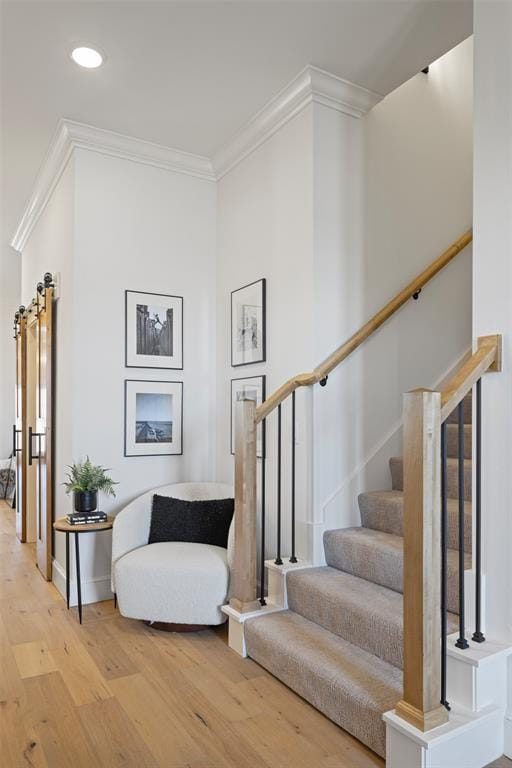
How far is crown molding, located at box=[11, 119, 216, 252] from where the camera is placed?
3.53 metres

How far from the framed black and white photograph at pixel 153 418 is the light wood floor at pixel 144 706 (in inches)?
43.2

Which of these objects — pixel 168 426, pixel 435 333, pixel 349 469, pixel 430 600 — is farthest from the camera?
pixel 168 426

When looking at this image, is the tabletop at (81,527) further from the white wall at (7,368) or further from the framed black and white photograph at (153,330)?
the white wall at (7,368)

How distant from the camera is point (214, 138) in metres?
3.66

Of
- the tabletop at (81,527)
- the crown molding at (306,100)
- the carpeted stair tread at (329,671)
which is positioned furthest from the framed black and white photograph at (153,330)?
the carpeted stair tread at (329,671)

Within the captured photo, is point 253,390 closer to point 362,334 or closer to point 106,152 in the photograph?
point 362,334

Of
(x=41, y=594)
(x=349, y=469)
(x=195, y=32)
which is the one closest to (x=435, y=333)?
(x=349, y=469)

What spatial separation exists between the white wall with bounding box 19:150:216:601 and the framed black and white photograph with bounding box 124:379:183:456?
0.14 feet

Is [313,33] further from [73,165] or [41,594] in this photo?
[41,594]

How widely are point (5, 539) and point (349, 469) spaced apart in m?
3.59

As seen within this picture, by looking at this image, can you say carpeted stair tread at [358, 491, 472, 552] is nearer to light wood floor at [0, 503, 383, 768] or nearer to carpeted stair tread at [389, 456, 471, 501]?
carpeted stair tread at [389, 456, 471, 501]

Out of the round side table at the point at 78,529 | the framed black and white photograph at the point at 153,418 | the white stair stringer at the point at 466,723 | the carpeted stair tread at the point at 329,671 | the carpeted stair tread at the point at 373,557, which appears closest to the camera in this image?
the white stair stringer at the point at 466,723

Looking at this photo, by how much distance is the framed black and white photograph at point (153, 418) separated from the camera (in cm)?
366

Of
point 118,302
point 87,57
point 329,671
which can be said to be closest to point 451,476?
point 329,671
